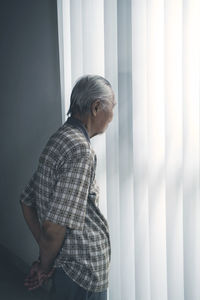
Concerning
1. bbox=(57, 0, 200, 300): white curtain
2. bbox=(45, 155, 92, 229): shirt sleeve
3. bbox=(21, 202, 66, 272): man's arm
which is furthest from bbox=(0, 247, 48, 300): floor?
bbox=(45, 155, 92, 229): shirt sleeve

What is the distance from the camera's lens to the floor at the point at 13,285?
251 centimetres

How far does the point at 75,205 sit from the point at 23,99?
178 cm

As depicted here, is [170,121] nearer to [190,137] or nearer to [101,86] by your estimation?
[190,137]

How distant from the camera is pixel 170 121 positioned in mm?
1414

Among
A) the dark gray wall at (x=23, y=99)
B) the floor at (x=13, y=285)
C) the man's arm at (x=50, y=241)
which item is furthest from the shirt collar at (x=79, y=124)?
the floor at (x=13, y=285)

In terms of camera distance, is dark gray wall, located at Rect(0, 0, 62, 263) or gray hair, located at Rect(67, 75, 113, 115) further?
dark gray wall, located at Rect(0, 0, 62, 263)

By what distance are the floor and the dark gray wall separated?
124 mm

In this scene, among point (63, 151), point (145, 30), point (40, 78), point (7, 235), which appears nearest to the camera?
point (63, 151)

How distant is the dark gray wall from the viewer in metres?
2.35

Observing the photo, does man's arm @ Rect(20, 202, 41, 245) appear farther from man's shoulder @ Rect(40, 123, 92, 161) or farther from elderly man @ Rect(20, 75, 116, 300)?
man's shoulder @ Rect(40, 123, 92, 161)

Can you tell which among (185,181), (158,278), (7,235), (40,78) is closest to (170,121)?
(185,181)

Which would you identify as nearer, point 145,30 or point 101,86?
point 101,86

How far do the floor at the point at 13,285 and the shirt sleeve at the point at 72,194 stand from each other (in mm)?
1530

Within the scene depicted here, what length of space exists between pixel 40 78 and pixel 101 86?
1.32 meters
